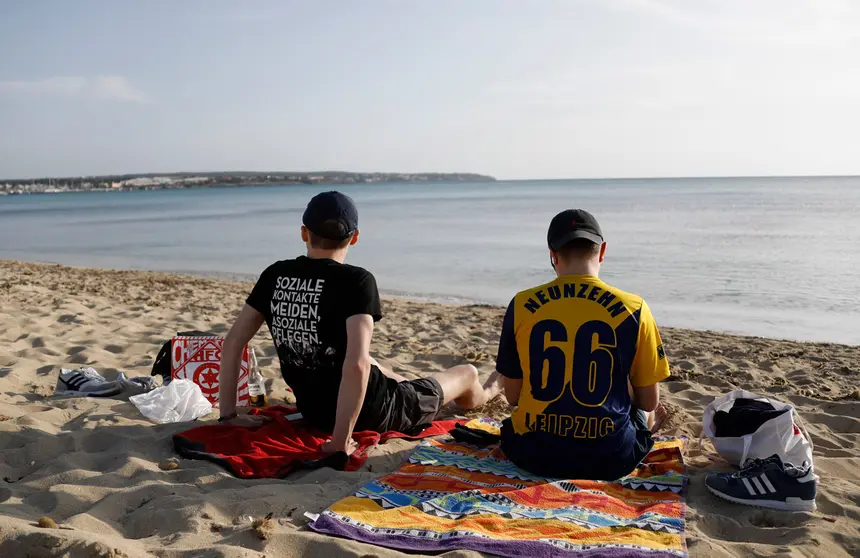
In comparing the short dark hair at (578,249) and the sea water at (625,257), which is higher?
the short dark hair at (578,249)

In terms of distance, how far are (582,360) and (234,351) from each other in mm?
1977

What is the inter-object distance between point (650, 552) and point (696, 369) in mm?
4071

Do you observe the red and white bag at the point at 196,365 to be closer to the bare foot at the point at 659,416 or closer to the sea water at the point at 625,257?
the bare foot at the point at 659,416

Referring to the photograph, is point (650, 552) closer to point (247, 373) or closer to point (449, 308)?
point (247, 373)

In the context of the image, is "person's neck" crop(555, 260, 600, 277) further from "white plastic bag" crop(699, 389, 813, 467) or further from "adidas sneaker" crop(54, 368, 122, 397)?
"adidas sneaker" crop(54, 368, 122, 397)

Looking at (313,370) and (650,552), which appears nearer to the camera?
(650,552)

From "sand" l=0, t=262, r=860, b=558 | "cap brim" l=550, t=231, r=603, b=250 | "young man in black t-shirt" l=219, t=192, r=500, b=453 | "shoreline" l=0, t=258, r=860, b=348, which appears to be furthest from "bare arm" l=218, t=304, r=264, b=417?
"shoreline" l=0, t=258, r=860, b=348

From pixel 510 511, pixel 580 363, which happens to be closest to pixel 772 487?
pixel 580 363


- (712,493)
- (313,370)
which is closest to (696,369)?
(712,493)

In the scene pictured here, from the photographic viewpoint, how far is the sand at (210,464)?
108 inches

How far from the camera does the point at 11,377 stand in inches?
203

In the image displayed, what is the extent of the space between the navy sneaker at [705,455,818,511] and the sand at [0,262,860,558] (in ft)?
0.21

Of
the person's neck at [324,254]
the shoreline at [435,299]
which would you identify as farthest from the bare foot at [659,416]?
the shoreline at [435,299]

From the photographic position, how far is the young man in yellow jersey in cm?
332
